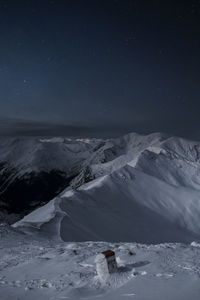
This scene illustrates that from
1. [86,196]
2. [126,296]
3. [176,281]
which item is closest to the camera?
[126,296]

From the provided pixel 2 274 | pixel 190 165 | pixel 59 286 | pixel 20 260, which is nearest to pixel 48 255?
pixel 20 260

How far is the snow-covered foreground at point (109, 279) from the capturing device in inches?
271

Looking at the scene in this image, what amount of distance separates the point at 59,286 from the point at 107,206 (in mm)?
47029

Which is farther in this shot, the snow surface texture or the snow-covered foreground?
the snow surface texture

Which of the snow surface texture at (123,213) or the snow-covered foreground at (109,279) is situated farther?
the snow surface texture at (123,213)

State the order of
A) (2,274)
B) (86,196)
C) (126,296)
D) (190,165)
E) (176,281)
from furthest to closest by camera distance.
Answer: (190,165) → (86,196) → (2,274) → (176,281) → (126,296)

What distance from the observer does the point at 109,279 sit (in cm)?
767

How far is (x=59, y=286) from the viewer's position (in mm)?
7668

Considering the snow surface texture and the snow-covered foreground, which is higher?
the snow-covered foreground

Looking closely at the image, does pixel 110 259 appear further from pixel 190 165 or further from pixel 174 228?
pixel 190 165

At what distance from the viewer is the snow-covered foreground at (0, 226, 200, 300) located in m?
6.87

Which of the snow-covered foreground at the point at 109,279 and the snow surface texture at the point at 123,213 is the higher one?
the snow-covered foreground at the point at 109,279

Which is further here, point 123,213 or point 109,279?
point 123,213

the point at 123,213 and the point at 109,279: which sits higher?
the point at 109,279
